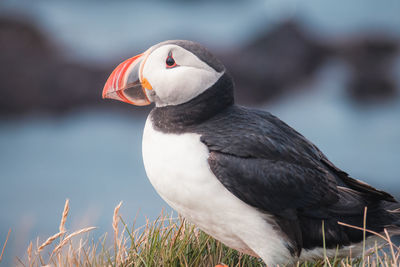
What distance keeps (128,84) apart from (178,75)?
293 millimetres

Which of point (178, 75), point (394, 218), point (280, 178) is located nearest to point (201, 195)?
point (280, 178)

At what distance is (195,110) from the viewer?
97.7 inches

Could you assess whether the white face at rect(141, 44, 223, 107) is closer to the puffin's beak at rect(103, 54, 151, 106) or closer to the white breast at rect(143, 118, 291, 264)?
the puffin's beak at rect(103, 54, 151, 106)

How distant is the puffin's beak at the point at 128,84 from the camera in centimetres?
256

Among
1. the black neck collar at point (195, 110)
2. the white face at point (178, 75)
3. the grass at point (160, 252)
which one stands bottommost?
the grass at point (160, 252)

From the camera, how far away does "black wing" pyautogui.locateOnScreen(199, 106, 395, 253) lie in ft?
7.77

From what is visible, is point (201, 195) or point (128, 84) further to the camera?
point (128, 84)

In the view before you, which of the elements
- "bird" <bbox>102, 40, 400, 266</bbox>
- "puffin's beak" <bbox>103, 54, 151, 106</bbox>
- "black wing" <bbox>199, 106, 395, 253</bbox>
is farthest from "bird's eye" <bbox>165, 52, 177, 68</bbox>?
"black wing" <bbox>199, 106, 395, 253</bbox>

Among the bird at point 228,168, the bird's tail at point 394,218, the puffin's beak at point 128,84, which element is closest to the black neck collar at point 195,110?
the bird at point 228,168

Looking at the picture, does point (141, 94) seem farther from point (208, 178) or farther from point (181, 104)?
point (208, 178)

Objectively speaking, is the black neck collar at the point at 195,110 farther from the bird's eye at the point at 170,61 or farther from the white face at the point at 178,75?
the bird's eye at the point at 170,61

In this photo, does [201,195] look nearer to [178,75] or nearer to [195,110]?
[195,110]

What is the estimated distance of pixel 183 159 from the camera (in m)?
2.39

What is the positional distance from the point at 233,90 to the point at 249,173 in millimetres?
474
